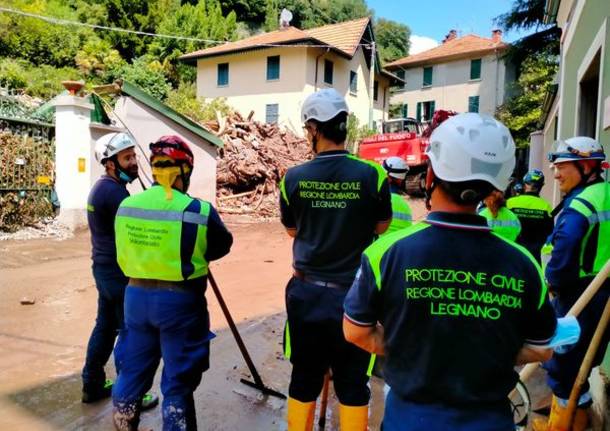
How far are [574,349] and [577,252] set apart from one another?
70cm

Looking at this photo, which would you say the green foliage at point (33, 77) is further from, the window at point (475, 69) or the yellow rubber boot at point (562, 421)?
the window at point (475, 69)

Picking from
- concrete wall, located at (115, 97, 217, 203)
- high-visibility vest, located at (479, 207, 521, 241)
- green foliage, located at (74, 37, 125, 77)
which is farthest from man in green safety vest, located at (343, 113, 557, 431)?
green foliage, located at (74, 37, 125, 77)

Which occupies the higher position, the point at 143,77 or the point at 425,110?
the point at 143,77

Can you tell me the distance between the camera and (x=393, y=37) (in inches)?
2085

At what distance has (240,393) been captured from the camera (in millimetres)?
4000

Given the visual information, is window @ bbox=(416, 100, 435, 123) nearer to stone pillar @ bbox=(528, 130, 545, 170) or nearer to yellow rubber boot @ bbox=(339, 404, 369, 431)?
stone pillar @ bbox=(528, 130, 545, 170)

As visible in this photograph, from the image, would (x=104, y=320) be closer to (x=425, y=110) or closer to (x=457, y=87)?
(x=457, y=87)

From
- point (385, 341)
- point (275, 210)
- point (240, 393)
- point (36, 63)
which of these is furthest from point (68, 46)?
point (385, 341)

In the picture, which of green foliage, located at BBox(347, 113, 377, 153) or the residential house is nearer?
green foliage, located at BBox(347, 113, 377, 153)

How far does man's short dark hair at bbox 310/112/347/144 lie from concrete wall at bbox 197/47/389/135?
24.0m

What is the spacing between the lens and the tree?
52.4 meters

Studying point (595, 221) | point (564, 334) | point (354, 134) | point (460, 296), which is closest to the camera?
point (460, 296)

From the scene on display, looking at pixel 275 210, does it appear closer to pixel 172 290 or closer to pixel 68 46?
pixel 172 290

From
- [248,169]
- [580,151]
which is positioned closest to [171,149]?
[580,151]
